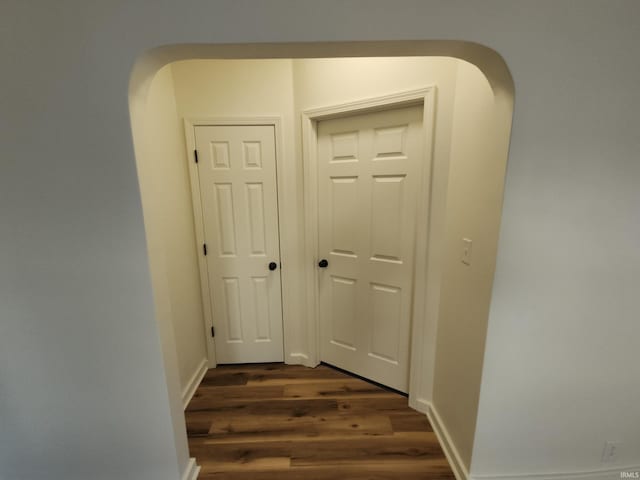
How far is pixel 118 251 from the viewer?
1103 millimetres

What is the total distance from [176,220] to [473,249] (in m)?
1.92

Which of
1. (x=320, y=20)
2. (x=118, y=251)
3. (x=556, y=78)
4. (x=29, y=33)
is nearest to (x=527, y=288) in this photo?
(x=556, y=78)

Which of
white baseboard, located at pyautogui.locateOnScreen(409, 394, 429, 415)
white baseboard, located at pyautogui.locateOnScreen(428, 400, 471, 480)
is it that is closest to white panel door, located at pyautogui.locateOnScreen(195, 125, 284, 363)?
white baseboard, located at pyautogui.locateOnScreen(409, 394, 429, 415)

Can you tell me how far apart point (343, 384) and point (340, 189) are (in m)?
1.56

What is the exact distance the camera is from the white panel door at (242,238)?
210cm

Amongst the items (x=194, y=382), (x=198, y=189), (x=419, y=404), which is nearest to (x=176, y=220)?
(x=198, y=189)

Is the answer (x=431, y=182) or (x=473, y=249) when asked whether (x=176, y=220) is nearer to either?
(x=431, y=182)

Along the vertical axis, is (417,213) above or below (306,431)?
above

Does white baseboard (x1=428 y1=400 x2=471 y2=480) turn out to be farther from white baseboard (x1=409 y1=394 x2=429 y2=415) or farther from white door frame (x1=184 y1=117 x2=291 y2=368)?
white door frame (x1=184 y1=117 x2=291 y2=368)

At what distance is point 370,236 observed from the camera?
1.98 metres

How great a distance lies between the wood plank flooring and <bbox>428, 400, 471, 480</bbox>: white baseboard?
0.03 meters

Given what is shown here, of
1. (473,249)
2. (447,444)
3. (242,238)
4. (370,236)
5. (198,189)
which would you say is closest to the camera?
(473,249)

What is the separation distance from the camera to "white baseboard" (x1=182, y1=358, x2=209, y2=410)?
1981mm

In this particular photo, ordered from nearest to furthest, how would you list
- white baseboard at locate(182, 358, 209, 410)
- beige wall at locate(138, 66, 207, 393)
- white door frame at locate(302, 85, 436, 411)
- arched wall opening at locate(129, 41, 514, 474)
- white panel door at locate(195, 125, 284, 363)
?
arched wall opening at locate(129, 41, 514, 474) → white door frame at locate(302, 85, 436, 411) → beige wall at locate(138, 66, 207, 393) → white baseboard at locate(182, 358, 209, 410) → white panel door at locate(195, 125, 284, 363)
